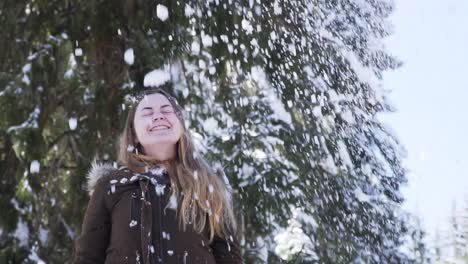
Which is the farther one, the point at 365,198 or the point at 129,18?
the point at 365,198

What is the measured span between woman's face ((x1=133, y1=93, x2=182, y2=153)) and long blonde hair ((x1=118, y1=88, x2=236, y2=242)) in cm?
5

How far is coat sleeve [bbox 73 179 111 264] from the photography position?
2.44 meters

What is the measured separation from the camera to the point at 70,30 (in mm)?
4574

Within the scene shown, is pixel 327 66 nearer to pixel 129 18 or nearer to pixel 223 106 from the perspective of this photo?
pixel 223 106

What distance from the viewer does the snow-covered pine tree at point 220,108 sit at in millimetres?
4535

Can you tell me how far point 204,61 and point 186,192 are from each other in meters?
2.82

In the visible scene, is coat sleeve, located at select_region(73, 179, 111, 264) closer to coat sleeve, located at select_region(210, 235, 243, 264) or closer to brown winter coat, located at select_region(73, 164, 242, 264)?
brown winter coat, located at select_region(73, 164, 242, 264)

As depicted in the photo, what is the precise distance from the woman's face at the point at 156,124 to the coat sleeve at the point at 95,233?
11.3 inches

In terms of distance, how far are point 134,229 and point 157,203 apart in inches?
5.8

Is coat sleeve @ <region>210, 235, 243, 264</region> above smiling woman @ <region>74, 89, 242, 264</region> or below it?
below

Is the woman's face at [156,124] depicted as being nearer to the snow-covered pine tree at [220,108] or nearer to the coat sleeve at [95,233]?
the coat sleeve at [95,233]

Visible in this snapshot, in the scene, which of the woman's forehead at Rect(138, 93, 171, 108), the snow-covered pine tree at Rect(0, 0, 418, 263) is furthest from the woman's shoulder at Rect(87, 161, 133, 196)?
the snow-covered pine tree at Rect(0, 0, 418, 263)

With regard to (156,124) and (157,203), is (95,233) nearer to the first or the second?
(157,203)

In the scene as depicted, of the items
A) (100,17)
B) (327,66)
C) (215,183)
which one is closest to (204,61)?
(100,17)
